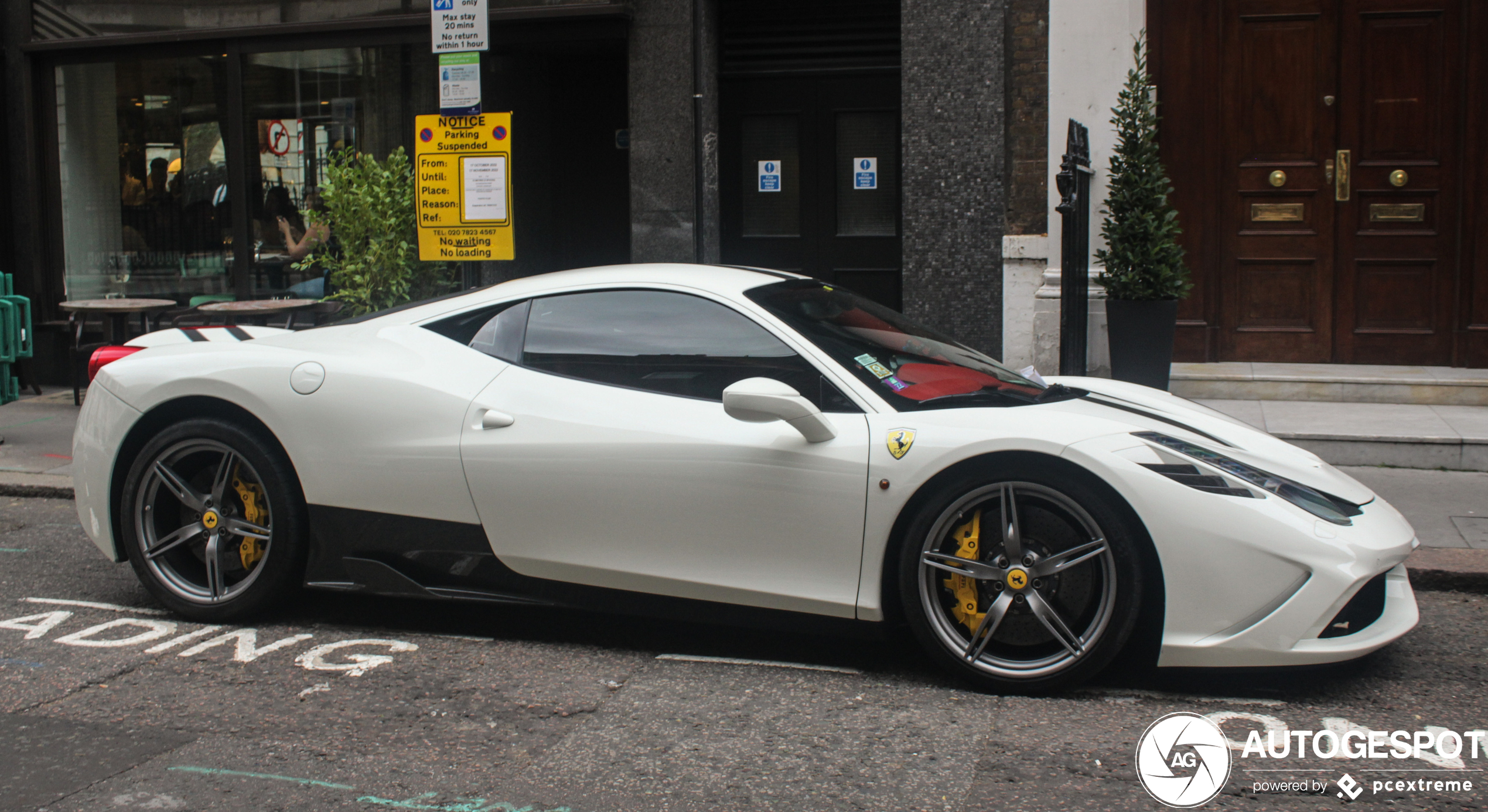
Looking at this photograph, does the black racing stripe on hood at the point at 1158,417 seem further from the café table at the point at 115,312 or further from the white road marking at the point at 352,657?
the café table at the point at 115,312

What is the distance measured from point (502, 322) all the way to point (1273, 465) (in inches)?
107

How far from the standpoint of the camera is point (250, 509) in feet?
15.9

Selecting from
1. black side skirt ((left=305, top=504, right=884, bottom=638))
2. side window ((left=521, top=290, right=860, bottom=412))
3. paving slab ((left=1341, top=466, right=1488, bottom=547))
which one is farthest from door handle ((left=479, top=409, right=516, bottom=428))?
paving slab ((left=1341, top=466, right=1488, bottom=547))

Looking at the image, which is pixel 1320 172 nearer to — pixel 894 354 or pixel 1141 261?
pixel 1141 261

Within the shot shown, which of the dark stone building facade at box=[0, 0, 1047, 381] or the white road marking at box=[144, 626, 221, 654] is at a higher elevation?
the dark stone building facade at box=[0, 0, 1047, 381]

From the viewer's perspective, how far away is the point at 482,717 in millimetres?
3871

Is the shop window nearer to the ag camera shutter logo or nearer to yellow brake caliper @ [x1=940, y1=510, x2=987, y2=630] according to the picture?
yellow brake caliper @ [x1=940, y1=510, x2=987, y2=630]

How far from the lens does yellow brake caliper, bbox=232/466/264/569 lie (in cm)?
482

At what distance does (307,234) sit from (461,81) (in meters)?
4.64

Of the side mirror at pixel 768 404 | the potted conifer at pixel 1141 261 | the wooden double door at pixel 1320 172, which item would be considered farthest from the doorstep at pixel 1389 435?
the side mirror at pixel 768 404

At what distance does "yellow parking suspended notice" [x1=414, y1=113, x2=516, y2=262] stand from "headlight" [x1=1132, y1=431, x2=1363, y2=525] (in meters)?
4.82

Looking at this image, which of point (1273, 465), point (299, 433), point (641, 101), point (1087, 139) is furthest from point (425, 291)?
point (1273, 465)

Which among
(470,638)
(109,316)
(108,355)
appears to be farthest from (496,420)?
(109,316)

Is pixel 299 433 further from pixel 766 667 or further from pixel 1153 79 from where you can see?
pixel 1153 79
